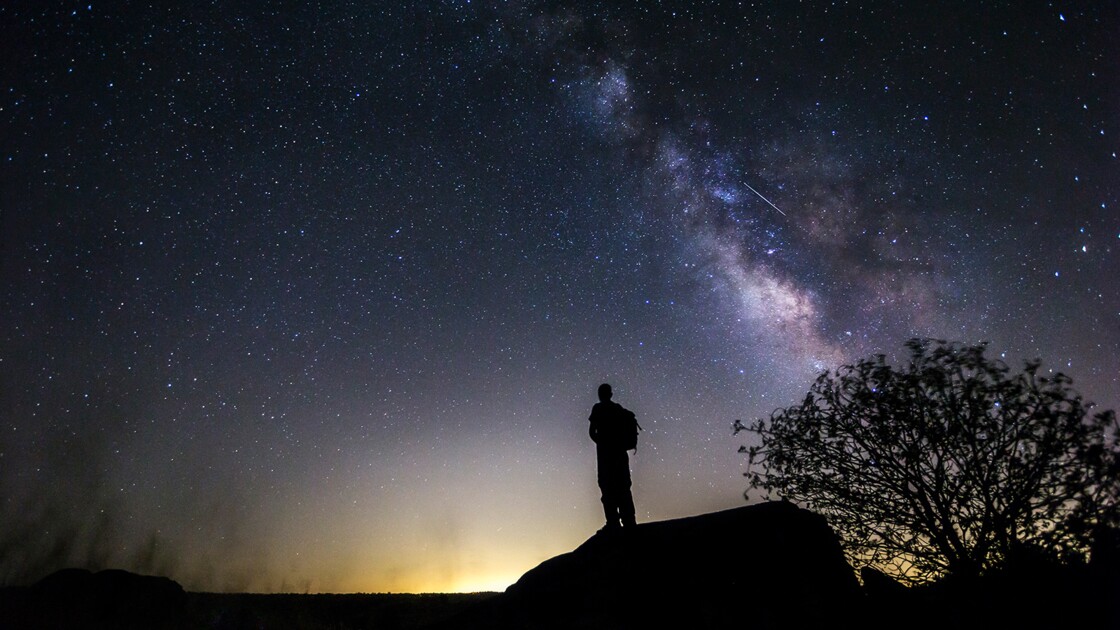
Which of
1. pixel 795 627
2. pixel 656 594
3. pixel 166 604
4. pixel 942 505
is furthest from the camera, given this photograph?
pixel 166 604

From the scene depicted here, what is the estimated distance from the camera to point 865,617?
7.20 metres

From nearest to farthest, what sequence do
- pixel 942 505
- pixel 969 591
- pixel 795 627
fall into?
pixel 795 627 < pixel 969 591 < pixel 942 505

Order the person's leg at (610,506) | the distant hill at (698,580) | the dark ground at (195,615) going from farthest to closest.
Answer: the dark ground at (195,615) < the person's leg at (610,506) < the distant hill at (698,580)

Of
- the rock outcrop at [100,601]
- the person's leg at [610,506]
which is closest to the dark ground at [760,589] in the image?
the person's leg at [610,506]

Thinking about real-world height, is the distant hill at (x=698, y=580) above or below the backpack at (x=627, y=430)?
below

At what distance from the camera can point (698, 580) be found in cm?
744

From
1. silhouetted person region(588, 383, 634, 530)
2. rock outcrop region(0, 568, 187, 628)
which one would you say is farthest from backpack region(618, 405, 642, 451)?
rock outcrop region(0, 568, 187, 628)

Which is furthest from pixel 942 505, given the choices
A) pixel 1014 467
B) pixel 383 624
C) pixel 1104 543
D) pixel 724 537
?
pixel 383 624

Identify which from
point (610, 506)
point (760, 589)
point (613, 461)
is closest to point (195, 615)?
point (610, 506)

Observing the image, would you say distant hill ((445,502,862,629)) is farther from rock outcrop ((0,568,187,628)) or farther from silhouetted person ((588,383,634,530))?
rock outcrop ((0,568,187,628))

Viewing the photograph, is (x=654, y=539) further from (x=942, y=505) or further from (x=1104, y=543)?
(x=1104, y=543)

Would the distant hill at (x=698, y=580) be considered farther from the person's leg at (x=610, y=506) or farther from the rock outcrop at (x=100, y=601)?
the rock outcrop at (x=100, y=601)

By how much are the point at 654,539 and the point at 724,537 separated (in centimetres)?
109

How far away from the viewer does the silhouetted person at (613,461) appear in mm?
9164
